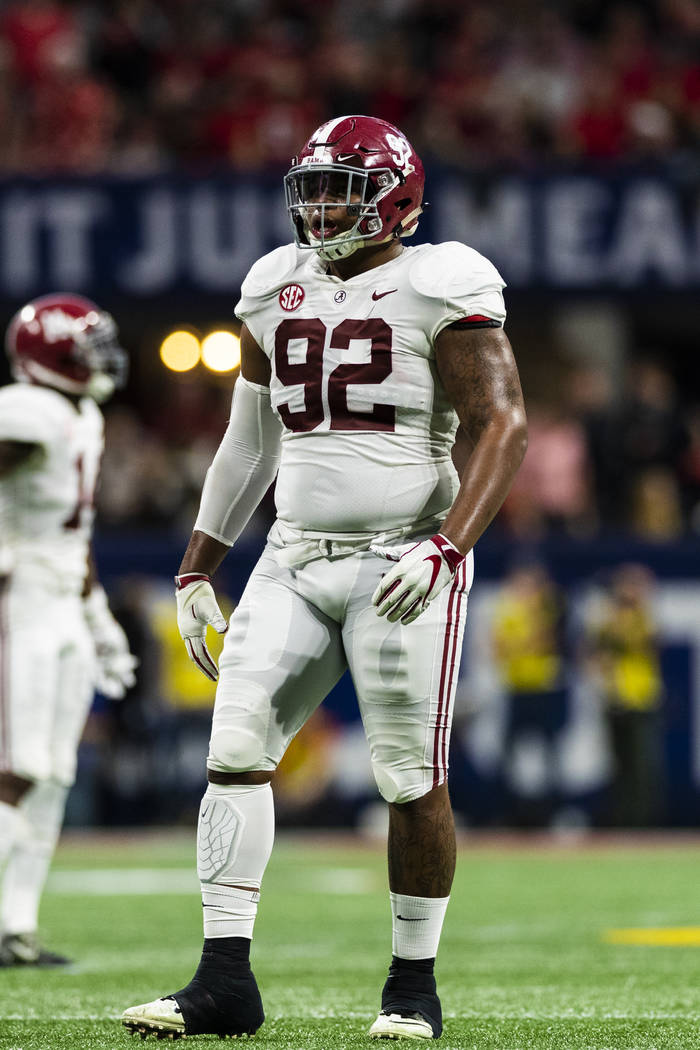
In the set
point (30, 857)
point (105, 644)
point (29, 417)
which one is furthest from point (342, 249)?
point (30, 857)

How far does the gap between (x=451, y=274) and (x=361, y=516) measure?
55 cm

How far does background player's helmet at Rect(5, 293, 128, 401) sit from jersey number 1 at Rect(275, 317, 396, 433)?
1.96 metres

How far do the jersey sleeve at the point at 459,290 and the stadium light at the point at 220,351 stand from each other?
9132 mm

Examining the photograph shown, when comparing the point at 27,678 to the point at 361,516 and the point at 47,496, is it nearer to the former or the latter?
the point at 47,496

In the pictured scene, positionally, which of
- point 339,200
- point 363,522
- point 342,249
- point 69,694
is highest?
point 339,200

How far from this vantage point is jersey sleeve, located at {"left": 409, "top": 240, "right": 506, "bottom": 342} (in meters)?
3.88

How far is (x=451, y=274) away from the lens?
3.91 m

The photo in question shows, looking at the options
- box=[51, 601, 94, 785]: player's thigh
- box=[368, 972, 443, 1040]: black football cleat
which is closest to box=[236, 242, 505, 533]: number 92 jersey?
box=[368, 972, 443, 1040]: black football cleat

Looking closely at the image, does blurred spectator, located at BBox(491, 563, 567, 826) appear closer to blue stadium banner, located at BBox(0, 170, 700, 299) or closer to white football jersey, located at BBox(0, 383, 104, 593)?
blue stadium banner, located at BBox(0, 170, 700, 299)

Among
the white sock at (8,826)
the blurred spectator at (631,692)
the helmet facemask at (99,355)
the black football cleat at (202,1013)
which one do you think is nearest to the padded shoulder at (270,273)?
the black football cleat at (202,1013)

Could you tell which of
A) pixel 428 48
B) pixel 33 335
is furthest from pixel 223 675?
pixel 428 48

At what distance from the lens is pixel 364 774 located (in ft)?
38.0

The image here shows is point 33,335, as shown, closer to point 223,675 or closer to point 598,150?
point 223,675

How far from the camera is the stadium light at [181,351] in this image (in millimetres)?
13164
